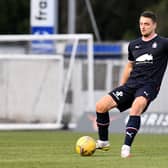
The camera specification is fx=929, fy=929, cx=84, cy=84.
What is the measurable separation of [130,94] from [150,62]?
0.57 m

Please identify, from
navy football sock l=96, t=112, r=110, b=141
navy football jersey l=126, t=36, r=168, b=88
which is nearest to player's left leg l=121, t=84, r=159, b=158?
navy football jersey l=126, t=36, r=168, b=88

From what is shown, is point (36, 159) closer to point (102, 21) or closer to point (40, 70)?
point (40, 70)

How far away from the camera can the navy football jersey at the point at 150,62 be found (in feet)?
45.8

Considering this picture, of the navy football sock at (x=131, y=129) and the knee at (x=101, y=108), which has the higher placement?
the knee at (x=101, y=108)

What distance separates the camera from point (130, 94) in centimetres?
1398

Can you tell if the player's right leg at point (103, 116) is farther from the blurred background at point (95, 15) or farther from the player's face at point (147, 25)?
the blurred background at point (95, 15)

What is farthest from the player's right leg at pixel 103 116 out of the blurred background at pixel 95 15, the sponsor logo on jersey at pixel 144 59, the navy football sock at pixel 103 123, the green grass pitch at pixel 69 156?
the blurred background at pixel 95 15

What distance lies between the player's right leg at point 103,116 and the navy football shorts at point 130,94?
0.32 ft

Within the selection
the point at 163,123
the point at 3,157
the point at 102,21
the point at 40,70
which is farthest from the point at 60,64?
the point at 102,21

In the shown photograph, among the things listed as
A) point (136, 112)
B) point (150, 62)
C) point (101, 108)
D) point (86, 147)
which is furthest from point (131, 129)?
point (150, 62)

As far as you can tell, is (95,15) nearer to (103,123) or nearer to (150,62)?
(103,123)

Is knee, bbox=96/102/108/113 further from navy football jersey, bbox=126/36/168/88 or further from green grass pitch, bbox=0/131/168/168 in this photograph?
green grass pitch, bbox=0/131/168/168

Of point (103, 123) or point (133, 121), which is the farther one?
point (103, 123)

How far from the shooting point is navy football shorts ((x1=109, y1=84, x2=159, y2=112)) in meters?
13.8
